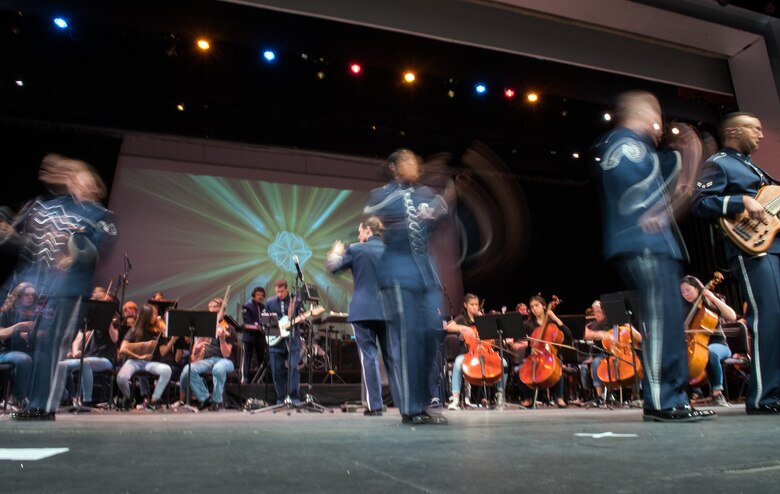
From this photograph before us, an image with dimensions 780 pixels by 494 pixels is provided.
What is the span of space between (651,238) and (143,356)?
639 centimetres

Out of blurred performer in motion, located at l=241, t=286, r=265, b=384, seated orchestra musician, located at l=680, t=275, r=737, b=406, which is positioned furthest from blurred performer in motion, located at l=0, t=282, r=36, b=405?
seated orchestra musician, located at l=680, t=275, r=737, b=406

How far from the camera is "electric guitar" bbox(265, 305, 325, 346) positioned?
630cm

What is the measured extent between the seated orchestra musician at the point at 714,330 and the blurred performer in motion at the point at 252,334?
5.14m

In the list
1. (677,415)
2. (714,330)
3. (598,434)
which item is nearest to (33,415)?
(598,434)

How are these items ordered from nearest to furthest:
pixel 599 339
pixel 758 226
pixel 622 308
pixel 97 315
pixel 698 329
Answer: pixel 758 226, pixel 698 329, pixel 622 308, pixel 97 315, pixel 599 339

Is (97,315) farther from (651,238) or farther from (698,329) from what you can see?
(698,329)

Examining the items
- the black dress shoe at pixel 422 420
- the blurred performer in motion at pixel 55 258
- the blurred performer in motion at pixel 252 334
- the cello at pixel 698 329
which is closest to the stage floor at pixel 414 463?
the black dress shoe at pixel 422 420

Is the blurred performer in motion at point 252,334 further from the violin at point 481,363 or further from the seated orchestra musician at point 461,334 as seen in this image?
the violin at point 481,363

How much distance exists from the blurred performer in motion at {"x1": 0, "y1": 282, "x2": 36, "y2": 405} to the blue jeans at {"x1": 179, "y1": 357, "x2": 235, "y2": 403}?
1.78m

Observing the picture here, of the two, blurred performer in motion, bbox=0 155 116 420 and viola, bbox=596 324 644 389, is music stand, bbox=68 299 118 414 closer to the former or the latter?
blurred performer in motion, bbox=0 155 116 420

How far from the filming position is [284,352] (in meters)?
7.04

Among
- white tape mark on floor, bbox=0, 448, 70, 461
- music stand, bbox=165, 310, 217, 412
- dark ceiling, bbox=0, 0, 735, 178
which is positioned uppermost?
dark ceiling, bbox=0, 0, 735, 178

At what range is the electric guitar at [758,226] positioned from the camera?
3.37 m

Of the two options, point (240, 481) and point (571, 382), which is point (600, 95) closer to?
point (571, 382)
